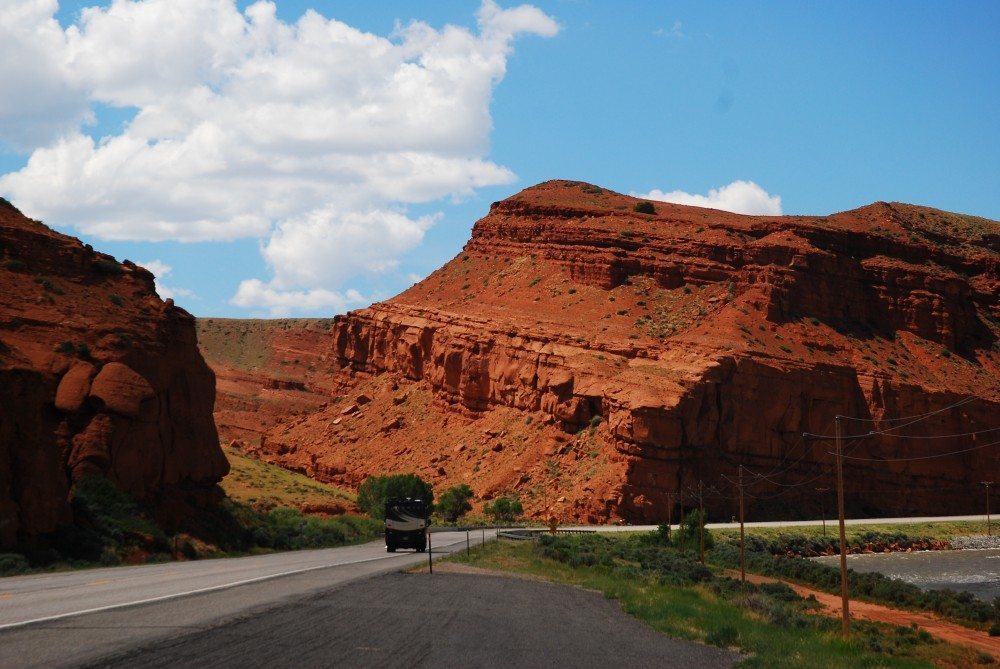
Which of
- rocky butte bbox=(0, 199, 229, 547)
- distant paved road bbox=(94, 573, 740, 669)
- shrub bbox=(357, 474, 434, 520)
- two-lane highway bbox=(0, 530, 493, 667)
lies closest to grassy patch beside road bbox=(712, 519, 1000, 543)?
shrub bbox=(357, 474, 434, 520)

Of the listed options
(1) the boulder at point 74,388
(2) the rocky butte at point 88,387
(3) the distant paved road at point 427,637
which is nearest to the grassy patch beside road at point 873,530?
(2) the rocky butte at point 88,387

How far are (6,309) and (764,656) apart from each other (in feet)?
113

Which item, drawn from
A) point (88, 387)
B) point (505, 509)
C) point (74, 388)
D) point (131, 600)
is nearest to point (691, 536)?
point (505, 509)

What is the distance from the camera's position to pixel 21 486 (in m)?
36.2

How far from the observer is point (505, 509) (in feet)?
278

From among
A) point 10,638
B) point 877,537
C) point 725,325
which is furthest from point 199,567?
point 725,325

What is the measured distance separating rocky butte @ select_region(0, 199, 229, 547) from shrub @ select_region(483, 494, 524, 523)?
33.9 meters

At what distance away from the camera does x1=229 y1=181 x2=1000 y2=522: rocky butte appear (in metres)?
88.4

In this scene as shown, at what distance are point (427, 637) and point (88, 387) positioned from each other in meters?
27.6

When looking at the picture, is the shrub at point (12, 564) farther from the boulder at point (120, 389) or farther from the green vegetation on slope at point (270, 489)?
the green vegetation on slope at point (270, 489)

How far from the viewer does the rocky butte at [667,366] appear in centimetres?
8844

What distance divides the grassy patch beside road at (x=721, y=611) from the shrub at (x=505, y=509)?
31.1 metres

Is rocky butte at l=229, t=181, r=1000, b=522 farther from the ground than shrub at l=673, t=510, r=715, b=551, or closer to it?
farther from the ground

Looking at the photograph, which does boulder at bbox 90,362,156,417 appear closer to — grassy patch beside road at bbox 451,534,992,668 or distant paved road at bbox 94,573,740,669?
grassy patch beside road at bbox 451,534,992,668
